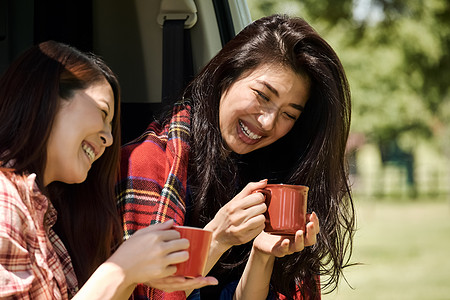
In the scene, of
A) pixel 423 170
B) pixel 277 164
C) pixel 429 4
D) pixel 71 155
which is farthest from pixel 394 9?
pixel 71 155

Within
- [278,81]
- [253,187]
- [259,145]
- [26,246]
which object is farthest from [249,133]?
[26,246]

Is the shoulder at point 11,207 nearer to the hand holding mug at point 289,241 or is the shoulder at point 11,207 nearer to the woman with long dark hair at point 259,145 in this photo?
the woman with long dark hair at point 259,145

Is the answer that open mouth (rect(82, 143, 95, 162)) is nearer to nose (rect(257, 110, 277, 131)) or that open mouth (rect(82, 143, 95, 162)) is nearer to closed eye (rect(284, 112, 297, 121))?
nose (rect(257, 110, 277, 131))

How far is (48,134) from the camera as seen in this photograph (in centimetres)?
148

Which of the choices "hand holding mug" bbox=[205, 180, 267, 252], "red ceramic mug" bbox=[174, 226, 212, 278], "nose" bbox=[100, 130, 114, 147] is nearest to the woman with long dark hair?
"hand holding mug" bbox=[205, 180, 267, 252]

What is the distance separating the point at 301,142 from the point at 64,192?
975 millimetres

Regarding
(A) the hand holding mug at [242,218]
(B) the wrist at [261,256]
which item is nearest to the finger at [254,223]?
(A) the hand holding mug at [242,218]

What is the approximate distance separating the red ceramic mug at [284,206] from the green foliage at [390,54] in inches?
648

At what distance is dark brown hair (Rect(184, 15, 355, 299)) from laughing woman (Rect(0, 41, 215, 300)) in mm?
523

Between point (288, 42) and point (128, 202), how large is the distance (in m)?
0.74

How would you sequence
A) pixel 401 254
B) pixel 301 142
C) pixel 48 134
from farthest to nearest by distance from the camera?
pixel 401 254 < pixel 301 142 < pixel 48 134

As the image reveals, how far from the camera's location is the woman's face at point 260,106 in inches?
86.4

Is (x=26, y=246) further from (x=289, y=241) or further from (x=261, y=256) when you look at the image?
(x=261, y=256)

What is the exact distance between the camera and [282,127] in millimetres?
2240
